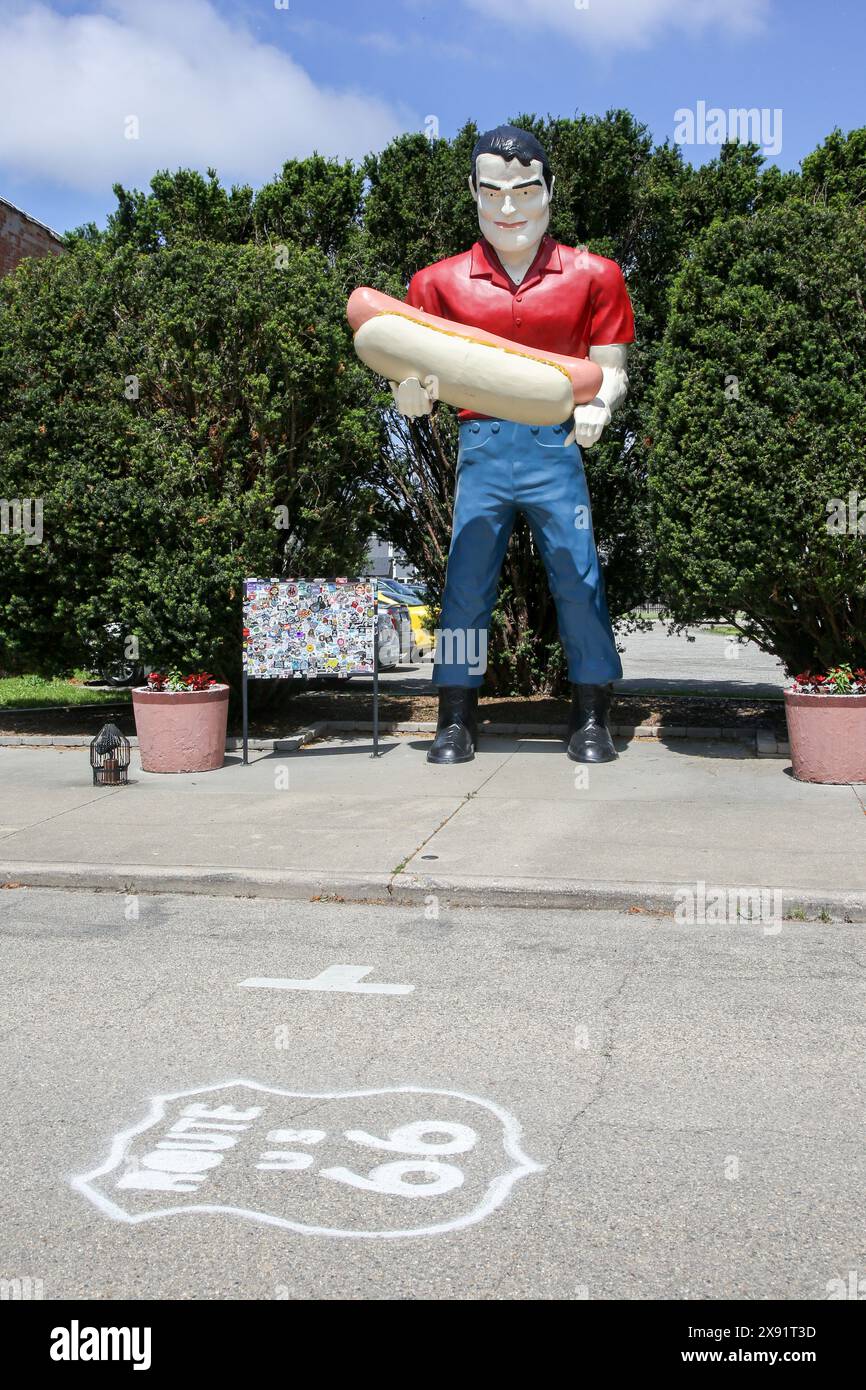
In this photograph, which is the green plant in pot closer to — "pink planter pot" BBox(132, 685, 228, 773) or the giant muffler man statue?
"pink planter pot" BBox(132, 685, 228, 773)

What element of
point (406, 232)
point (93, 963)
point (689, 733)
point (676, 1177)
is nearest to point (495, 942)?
point (93, 963)

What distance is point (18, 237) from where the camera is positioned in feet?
54.5

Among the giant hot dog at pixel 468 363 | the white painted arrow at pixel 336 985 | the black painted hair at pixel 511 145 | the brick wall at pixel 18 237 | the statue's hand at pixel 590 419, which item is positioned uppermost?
the brick wall at pixel 18 237

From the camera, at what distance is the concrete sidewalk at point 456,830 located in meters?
6.64

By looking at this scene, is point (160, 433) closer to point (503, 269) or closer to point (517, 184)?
point (503, 269)

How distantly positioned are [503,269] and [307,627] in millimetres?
3330

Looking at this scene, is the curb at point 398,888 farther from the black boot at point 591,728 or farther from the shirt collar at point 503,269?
the shirt collar at point 503,269

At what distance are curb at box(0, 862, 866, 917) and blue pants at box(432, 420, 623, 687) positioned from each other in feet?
13.0

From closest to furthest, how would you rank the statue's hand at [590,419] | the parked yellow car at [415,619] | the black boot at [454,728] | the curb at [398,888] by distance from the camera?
the curb at [398,888] → the statue's hand at [590,419] → the black boot at [454,728] → the parked yellow car at [415,619]

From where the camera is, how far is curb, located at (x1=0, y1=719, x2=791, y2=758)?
11445mm

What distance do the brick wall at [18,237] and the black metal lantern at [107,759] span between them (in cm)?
876

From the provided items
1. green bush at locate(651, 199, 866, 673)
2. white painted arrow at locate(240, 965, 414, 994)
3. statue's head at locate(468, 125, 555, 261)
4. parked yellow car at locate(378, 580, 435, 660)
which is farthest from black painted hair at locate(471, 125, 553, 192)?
parked yellow car at locate(378, 580, 435, 660)

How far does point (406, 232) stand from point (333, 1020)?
1082 cm

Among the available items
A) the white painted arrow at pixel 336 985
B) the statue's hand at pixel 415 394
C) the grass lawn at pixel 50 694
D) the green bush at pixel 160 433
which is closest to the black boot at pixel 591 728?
the statue's hand at pixel 415 394
